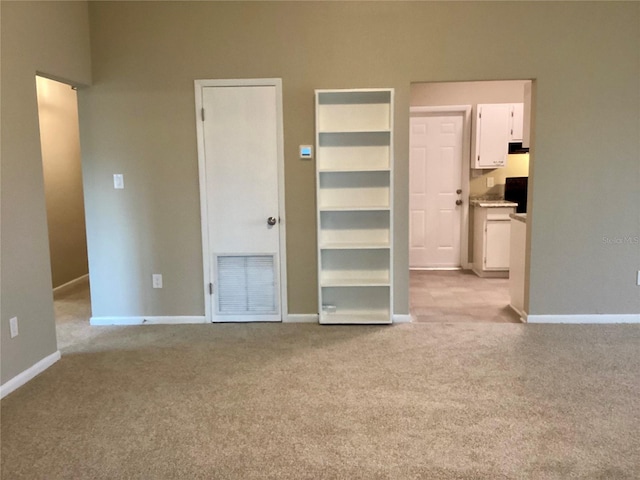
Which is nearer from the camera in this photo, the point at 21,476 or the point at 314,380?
the point at 21,476

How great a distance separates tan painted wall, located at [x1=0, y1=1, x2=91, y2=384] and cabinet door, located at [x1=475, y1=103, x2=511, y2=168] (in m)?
4.69

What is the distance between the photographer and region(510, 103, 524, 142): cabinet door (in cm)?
603

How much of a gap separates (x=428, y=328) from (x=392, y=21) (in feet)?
8.22

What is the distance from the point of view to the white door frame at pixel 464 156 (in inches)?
247

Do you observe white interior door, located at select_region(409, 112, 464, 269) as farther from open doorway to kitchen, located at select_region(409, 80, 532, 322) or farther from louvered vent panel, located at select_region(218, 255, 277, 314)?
louvered vent panel, located at select_region(218, 255, 277, 314)

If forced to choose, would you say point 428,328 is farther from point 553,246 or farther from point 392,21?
point 392,21

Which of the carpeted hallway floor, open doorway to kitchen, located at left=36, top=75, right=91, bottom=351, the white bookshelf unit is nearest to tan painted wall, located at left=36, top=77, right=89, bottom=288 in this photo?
open doorway to kitchen, located at left=36, top=75, right=91, bottom=351

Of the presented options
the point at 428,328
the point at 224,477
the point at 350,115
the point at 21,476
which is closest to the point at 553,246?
the point at 428,328

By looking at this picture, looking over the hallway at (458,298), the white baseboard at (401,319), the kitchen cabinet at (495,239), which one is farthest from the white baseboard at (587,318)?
the kitchen cabinet at (495,239)

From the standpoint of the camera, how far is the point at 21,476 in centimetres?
211

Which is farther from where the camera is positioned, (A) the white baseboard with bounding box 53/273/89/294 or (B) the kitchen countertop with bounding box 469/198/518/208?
(B) the kitchen countertop with bounding box 469/198/518/208

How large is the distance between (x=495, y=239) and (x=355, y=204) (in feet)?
8.44

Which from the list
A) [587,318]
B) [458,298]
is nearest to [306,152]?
[458,298]

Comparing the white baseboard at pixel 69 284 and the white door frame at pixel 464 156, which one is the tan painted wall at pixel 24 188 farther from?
the white door frame at pixel 464 156
